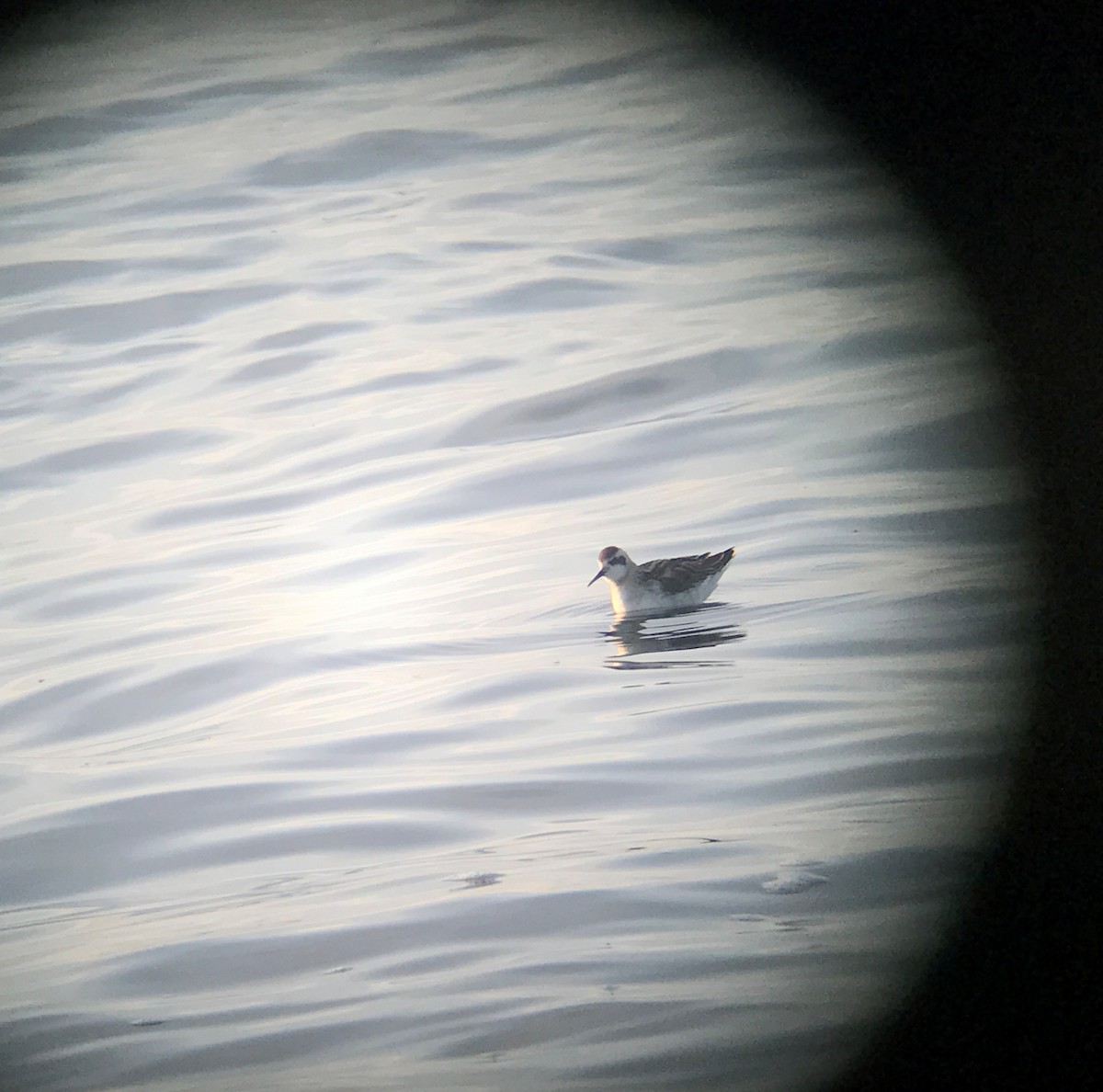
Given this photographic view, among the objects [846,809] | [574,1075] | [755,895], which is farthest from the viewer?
[846,809]

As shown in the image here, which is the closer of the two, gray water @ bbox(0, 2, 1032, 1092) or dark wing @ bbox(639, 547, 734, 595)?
gray water @ bbox(0, 2, 1032, 1092)

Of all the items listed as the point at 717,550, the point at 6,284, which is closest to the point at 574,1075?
the point at 717,550

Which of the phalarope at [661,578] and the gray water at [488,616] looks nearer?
the gray water at [488,616]

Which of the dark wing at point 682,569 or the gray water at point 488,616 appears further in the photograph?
the dark wing at point 682,569

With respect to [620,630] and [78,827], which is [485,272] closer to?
[620,630]

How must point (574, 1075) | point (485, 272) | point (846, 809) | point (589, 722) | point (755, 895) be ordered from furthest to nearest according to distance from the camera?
point (485, 272), point (589, 722), point (846, 809), point (755, 895), point (574, 1075)
